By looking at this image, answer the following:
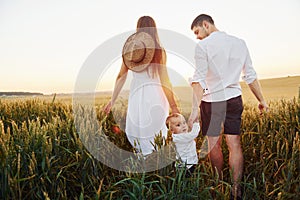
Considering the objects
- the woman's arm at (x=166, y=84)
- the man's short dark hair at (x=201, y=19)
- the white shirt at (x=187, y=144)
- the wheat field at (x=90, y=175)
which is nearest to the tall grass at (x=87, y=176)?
the wheat field at (x=90, y=175)

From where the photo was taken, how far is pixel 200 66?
3244 mm

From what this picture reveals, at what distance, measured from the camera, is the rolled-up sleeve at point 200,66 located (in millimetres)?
3244

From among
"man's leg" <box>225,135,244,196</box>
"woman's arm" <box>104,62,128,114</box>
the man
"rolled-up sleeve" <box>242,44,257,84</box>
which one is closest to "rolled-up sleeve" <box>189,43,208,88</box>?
the man

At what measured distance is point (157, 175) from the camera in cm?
259

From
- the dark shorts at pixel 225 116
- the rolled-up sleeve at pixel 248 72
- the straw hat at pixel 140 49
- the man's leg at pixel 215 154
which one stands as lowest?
the man's leg at pixel 215 154

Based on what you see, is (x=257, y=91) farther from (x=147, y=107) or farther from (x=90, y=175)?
(x=90, y=175)

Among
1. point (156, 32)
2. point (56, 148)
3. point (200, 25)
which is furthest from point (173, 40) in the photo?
point (56, 148)

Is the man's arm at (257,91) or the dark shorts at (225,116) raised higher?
the man's arm at (257,91)

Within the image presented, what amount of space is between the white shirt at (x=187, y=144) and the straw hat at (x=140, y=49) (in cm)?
102

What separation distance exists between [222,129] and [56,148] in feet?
5.19

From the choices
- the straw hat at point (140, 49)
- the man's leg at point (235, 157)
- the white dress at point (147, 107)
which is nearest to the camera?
the man's leg at point (235, 157)

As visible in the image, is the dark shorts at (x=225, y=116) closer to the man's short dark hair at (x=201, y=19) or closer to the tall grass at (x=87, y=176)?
the tall grass at (x=87, y=176)

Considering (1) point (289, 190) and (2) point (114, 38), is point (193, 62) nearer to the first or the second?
(2) point (114, 38)

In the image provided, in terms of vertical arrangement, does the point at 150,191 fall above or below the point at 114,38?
below
